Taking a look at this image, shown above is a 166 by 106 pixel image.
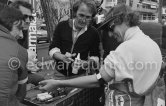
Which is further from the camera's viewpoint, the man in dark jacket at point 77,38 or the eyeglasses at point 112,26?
the man in dark jacket at point 77,38

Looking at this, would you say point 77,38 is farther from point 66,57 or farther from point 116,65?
point 116,65

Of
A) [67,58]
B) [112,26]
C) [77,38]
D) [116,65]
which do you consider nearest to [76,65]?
[67,58]

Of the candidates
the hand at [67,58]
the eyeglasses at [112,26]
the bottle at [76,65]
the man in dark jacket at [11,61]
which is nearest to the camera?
the man in dark jacket at [11,61]

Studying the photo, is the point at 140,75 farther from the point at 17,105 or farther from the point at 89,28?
the point at 89,28

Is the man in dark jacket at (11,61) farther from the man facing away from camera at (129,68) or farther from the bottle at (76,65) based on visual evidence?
the bottle at (76,65)

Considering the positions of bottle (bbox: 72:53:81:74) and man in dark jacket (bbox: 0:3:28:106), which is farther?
bottle (bbox: 72:53:81:74)

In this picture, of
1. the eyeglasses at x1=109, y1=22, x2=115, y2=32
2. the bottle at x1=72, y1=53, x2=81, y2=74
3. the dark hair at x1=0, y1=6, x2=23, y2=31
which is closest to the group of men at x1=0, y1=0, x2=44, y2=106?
the dark hair at x1=0, y1=6, x2=23, y2=31

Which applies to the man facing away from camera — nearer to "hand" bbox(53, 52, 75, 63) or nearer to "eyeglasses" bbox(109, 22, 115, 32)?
"eyeglasses" bbox(109, 22, 115, 32)

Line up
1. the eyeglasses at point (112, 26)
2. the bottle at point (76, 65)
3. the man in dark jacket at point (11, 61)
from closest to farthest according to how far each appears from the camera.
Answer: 1. the man in dark jacket at point (11, 61)
2. the eyeglasses at point (112, 26)
3. the bottle at point (76, 65)

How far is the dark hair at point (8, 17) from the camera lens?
1.43 m

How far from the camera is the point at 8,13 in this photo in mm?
1460

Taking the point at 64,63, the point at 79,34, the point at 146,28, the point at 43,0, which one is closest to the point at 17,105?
the point at 64,63

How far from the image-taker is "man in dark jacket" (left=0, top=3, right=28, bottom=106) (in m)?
1.28

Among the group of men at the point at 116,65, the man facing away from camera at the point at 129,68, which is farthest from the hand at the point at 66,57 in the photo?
the man facing away from camera at the point at 129,68
